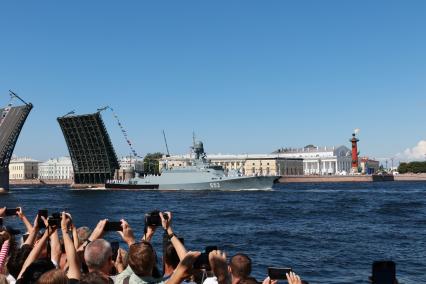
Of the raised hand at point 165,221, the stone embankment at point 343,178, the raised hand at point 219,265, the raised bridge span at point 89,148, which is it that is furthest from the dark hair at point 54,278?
the stone embankment at point 343,178

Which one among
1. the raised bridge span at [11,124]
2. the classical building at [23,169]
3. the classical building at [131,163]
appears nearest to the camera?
the raised bridge span at [11,124]

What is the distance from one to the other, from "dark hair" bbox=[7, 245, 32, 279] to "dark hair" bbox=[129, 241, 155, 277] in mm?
971

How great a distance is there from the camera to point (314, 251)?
12.6m

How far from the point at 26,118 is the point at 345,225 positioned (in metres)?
30.6

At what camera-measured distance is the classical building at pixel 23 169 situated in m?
123

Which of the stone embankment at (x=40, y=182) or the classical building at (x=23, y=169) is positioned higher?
the classical building at (x=23, y=169)

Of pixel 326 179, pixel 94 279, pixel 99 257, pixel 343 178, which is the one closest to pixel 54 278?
pixel 94 279

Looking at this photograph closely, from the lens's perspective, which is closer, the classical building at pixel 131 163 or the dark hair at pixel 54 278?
the dark hair at pixel 54 278

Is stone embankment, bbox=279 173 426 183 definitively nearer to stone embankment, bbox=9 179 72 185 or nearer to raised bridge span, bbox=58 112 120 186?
stone embankment, bbox=9 179 72 185

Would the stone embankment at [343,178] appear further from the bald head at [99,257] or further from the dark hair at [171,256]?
the bald head at [99,257]

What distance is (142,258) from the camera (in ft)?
9.53

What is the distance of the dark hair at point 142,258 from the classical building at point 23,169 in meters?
126

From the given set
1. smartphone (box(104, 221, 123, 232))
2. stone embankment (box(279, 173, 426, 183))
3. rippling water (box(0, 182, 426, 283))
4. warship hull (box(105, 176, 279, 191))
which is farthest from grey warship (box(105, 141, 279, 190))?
smartphone (box(104, 221, 123, 232))

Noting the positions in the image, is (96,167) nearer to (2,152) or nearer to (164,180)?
(164,180)
